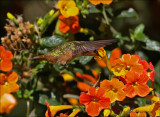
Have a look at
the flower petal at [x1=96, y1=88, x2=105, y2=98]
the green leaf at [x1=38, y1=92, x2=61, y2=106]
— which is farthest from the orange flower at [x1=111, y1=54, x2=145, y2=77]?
the green leaf at [x1=38, y1=92, x2=61, y2=106]

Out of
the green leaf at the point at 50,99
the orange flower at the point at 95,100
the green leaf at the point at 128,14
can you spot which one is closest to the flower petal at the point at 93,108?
the orange flower at the point at 95,100

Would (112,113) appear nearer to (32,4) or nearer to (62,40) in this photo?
(62,40)

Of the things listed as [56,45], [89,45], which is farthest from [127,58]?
[56,45]

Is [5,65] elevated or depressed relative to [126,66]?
elevated

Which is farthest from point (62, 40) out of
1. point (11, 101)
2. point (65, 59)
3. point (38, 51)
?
point (11, 101)

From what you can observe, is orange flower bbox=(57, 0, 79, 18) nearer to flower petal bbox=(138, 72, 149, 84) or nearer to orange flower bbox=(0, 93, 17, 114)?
flower petal bbox=(138, 72, 149, 84)

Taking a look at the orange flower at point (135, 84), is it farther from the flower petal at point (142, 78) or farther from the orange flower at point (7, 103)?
the orange flower at point (7, 103)

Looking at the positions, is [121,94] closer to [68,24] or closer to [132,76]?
[132,76]
